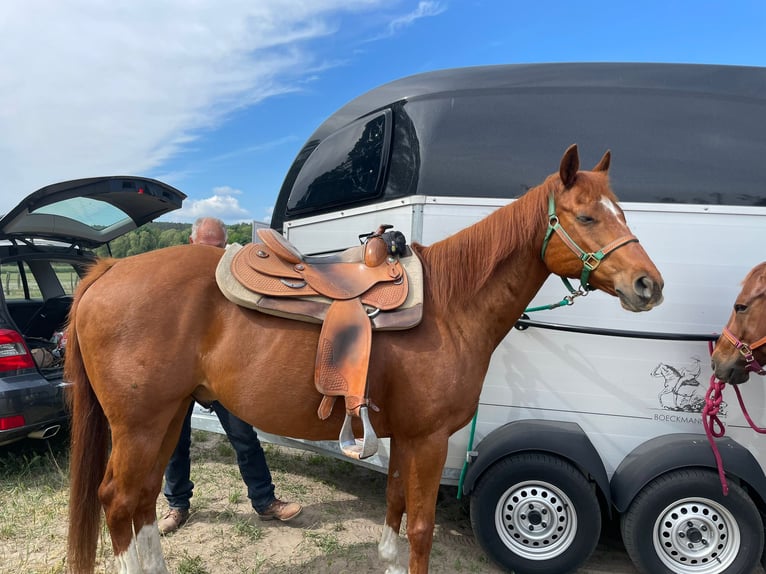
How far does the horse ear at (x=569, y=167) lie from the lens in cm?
180

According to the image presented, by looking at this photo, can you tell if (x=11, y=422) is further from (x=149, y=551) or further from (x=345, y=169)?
(x=345, y=169)

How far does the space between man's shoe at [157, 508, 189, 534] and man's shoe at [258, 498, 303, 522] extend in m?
0.49

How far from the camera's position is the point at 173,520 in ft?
9.41

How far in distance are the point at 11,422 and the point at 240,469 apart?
5.42 feet

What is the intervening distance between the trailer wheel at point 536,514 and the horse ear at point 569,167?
59.6 inches

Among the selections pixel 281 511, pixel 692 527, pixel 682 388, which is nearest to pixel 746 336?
pixel 682 388

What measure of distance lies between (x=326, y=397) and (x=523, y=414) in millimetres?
1289

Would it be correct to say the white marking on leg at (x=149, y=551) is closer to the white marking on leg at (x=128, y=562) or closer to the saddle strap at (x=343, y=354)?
the white marking on leg at (x=128, y=562)

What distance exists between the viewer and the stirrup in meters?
1.88

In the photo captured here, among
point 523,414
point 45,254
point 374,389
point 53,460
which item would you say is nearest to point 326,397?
point 374,389

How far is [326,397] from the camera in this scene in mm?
1924

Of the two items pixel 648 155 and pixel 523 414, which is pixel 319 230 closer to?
pixel 523 414

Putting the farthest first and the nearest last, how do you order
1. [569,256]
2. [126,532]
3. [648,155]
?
1. [648,155]
2. [126,532]
3. [569,256]

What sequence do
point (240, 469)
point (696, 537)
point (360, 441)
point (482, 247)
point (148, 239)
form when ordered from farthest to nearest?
1. point (148, 239)
2. point (240, 469)
3. point (696, 537)
4. point (482, 247)
5. point (360, 441)
